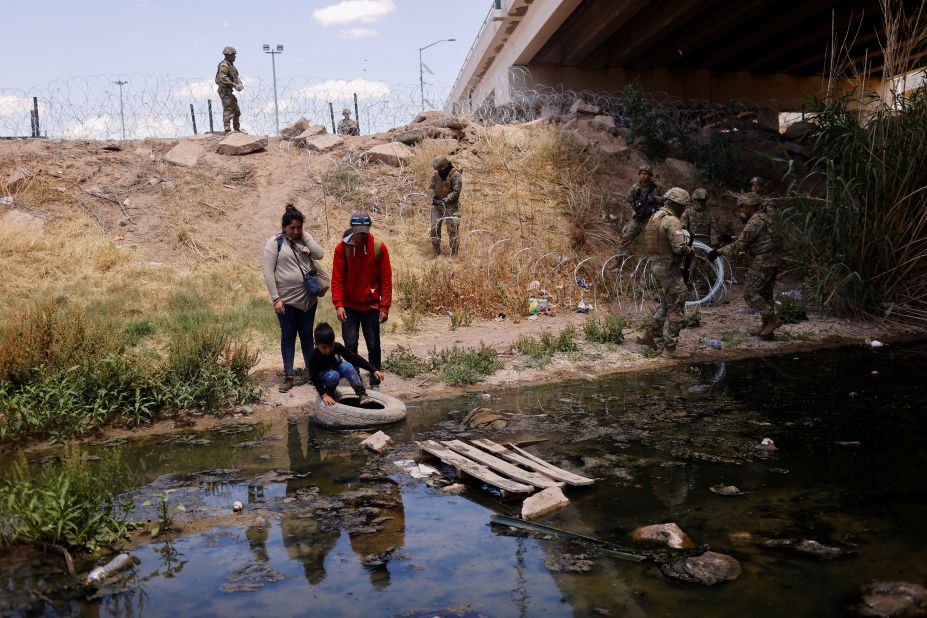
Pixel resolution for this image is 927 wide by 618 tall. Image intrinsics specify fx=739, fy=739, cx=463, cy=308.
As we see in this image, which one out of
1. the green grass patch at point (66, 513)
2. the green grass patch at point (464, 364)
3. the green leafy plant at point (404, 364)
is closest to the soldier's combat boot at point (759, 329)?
the green grass patch at point (464, 364)

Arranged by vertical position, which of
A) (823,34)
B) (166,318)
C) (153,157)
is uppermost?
(823,34)

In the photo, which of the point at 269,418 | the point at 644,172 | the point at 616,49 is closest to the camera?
the point at 269,418

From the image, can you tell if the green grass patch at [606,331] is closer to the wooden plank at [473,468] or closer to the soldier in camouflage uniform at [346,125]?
the wooden plank at [473,468]

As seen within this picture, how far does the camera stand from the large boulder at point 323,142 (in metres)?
17.2

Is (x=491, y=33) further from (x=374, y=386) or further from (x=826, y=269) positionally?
(x=374, y=386)

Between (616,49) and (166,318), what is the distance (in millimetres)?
13001

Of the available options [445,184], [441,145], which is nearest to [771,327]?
[445,184]

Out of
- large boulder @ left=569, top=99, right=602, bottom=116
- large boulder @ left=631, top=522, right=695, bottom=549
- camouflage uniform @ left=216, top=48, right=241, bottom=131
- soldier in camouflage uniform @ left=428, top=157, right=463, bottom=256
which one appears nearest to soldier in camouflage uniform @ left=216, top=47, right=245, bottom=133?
camouflage uniform @ left=216, top=48, right=241, bottom=131

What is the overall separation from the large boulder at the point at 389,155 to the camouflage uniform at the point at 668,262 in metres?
8.78

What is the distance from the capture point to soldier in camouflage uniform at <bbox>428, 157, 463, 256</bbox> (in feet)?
41.5

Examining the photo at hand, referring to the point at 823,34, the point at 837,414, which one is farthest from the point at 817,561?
the point at 823,34

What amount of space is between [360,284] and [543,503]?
3.32m

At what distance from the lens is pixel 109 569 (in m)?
4.13

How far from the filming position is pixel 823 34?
54.2 feet
